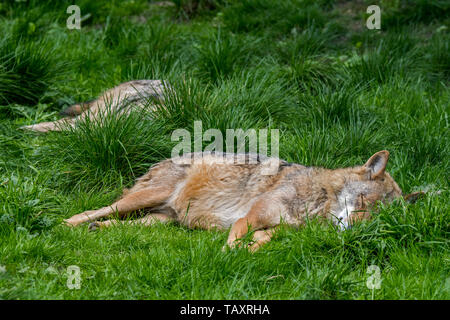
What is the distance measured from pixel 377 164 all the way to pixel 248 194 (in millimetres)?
1393

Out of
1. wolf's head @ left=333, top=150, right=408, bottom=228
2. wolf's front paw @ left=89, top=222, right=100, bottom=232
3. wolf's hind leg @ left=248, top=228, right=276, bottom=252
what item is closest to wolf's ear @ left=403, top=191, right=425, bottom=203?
wolf's head @ left=333, top=150, right=408, bottom=228

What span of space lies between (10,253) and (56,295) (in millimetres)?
766

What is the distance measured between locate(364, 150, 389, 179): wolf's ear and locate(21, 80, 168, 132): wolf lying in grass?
296 centimetres

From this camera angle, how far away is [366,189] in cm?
600

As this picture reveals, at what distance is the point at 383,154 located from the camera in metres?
6.04

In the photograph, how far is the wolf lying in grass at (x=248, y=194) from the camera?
19.3ft

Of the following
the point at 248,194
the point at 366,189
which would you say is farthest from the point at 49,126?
the point at 366,189

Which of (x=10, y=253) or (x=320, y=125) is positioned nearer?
(x=10, y=253)

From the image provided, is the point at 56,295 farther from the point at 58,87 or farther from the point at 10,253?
the point at 58,87

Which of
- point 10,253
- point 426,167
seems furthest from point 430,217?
point 10,253

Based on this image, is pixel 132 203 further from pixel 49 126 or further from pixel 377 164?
pixel 377 164

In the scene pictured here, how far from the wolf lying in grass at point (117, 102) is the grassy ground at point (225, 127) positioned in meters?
0.26

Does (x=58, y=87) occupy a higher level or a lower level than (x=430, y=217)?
higher
